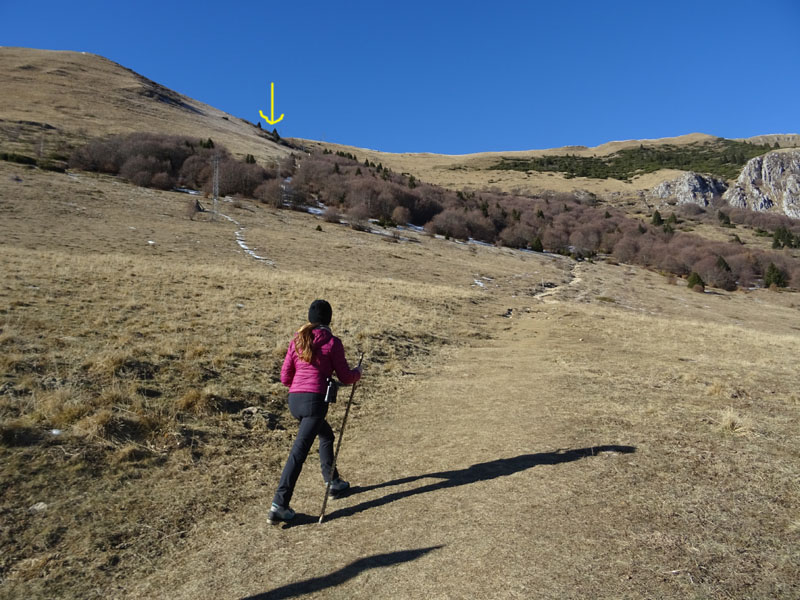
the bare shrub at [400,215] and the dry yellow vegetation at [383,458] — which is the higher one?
the bare shrub at [400,215]

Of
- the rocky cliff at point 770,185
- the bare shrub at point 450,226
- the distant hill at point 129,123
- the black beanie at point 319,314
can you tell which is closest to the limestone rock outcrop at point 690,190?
the rocky cliff at point 770,185

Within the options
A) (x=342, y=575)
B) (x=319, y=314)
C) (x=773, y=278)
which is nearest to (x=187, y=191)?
(x=319, y=314)

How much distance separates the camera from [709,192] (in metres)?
106

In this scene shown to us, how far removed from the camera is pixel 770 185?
357 feet

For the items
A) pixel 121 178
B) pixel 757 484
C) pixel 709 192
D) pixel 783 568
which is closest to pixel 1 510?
pixel 783 568

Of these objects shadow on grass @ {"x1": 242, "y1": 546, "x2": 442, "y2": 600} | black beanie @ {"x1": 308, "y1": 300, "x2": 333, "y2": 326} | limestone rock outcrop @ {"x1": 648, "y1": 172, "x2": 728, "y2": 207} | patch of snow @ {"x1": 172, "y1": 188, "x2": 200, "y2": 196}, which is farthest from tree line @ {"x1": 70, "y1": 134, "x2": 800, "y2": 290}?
shadow on grass @ {"x1": 242, "y1": 546, "x2": 442, "y2": 600}

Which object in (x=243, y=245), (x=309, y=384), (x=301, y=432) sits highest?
(x=243, y=245)

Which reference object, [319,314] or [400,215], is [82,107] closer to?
[400,215]

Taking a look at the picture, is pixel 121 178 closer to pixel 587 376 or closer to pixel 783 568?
pixel 587 376

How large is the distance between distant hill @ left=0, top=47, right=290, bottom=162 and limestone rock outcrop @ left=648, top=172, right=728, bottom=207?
86.1 metres

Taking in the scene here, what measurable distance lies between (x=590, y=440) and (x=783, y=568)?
3274 mm

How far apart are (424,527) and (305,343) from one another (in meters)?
2.33

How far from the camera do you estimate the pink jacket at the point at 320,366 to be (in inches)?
203

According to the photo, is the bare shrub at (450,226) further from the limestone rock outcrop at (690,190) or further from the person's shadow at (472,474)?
the limestone rock outcrop at (690,190)
